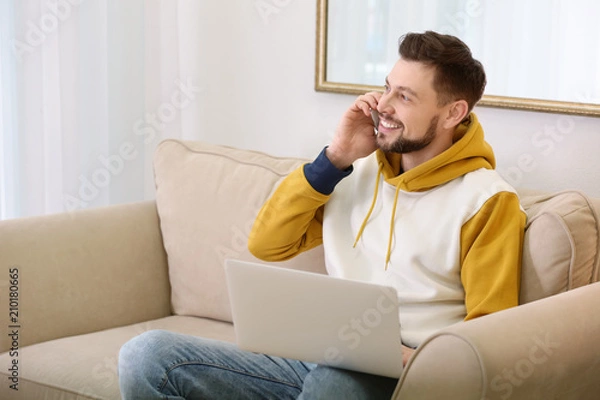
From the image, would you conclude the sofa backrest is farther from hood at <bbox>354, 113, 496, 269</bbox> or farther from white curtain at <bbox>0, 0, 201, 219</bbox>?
white curtain at <bbox>0, 0, 201, 219</bbox>

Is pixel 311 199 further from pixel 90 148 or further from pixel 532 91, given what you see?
pixel 90 148

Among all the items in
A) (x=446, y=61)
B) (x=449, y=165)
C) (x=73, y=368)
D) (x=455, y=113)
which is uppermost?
(x=446, y=61)

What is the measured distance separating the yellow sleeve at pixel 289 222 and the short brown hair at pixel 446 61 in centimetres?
34

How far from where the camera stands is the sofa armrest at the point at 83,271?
2.21 meters

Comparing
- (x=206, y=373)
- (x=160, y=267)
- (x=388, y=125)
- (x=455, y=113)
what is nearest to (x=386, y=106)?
(x=388, y=125)

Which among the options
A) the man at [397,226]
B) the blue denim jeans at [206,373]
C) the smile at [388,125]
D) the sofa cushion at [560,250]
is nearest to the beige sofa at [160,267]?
the sofa cushion at [560,250]

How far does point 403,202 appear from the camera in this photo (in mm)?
1967

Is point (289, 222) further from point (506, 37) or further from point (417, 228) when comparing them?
point (506, 37)

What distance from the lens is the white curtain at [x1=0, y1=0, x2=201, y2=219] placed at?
110 inches

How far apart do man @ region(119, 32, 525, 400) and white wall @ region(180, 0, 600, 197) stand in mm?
406

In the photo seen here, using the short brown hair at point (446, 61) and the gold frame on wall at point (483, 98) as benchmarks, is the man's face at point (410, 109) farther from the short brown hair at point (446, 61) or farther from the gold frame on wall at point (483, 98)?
the gold frame on wall at point (483, 98)

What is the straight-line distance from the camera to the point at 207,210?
2352 millimetres

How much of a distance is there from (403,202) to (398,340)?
512 millimetres

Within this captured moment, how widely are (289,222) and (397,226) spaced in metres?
0.26
